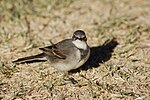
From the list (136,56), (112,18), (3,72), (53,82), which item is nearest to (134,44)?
(136,56)

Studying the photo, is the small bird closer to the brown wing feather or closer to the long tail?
the brown wing feather

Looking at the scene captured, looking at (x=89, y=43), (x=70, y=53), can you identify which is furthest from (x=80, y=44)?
(x=89, y=43)

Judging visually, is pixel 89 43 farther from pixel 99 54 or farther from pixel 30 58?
pixel 30 58

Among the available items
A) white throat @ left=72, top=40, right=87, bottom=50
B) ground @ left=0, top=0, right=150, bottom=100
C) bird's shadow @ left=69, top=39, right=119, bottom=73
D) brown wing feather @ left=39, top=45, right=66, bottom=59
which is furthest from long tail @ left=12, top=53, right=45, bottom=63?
white throat @ left=72, top=40, right=87, bottom=50

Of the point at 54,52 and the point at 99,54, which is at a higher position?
the point at 54,52

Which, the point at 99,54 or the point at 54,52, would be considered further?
the point at 99,54

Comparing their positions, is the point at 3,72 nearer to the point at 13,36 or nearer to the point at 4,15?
the point at 13,36

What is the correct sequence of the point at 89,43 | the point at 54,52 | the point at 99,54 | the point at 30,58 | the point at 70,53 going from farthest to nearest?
the point at 89,43 < the point at 99,54 < the point at 30,58 < the point at 54,52 < the point at 70,53
